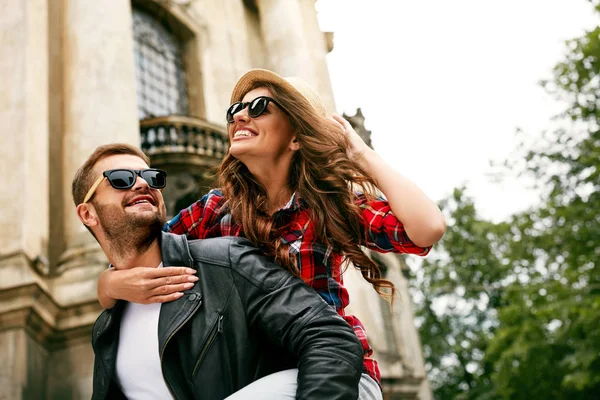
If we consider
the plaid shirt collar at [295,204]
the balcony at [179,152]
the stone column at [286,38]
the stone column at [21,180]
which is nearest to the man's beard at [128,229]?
the plaid shirt collar at [295,204]

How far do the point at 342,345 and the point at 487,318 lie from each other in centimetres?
2594

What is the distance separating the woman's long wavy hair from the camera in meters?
2.54

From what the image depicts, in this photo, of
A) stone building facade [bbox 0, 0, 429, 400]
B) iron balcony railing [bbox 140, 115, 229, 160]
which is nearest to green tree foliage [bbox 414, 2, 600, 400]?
stone building facade [bbox 0, 0, 429, 400]

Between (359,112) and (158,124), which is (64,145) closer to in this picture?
(158,124)

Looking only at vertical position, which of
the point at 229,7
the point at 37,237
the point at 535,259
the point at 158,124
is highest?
the point at 229,7

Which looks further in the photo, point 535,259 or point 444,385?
point 444,385

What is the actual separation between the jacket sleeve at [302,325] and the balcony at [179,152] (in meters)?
9.21

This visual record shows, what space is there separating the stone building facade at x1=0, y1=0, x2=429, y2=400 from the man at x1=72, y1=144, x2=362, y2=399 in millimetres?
961

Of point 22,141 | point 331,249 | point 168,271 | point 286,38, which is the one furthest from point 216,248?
point 286,38

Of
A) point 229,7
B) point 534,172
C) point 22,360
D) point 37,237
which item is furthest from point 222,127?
point 534,172

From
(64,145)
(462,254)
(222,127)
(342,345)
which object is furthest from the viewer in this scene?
(462,254)

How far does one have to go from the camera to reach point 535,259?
16969 mm

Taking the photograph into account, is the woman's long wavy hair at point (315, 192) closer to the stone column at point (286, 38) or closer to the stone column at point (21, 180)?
the stone column at point (21, 180)

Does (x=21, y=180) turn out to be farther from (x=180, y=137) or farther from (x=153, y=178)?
(x=153, y=178)
